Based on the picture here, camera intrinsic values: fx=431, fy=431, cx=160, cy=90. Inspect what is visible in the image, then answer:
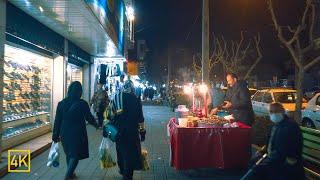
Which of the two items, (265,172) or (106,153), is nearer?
(265,172)

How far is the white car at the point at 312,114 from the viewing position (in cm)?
1427

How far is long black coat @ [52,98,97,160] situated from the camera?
730 centimetres

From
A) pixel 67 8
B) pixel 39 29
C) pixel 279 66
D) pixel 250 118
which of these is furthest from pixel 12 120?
pixel 279 66

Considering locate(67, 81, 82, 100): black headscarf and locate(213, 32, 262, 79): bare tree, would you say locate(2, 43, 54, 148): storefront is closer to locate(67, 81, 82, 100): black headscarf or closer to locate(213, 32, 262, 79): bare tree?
locate(67, 81, 82, 100): black headscarf

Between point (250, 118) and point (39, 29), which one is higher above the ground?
point (39, 29)

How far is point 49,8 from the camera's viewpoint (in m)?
9.80

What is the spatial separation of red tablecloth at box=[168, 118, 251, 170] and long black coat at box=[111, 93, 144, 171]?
3.05 feet

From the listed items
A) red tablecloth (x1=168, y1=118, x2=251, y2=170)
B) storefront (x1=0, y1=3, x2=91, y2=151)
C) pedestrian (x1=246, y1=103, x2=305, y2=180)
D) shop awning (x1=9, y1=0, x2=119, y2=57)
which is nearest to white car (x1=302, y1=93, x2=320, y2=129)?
red tablecloth (x1=168, y1=118, x2=251, y2=170)

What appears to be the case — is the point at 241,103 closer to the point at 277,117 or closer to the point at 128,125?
the point at 128,125

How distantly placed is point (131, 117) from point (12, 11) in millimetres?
4451

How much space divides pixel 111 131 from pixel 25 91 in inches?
242

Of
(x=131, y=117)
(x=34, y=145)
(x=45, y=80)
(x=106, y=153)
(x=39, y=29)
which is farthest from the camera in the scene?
(x=45, y=80)

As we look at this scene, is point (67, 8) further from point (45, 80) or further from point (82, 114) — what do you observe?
point (45, 80)

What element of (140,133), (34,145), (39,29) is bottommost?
(34,145)
